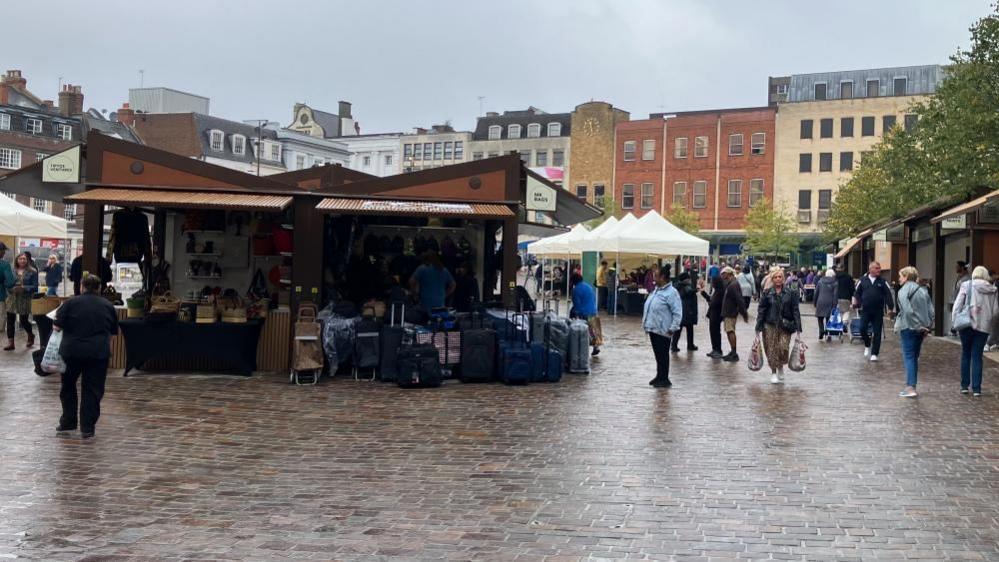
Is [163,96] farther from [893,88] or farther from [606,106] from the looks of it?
[893,88]

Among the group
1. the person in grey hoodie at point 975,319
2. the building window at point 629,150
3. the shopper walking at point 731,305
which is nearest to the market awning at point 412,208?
the shopper walking at point 731,305

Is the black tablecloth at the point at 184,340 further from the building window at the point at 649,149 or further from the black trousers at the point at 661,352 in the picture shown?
the building window at the point at 649,149

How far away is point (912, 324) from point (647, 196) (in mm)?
56942

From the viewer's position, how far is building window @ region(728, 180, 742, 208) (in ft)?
218

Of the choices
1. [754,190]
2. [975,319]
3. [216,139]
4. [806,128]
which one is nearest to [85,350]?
[975,319]

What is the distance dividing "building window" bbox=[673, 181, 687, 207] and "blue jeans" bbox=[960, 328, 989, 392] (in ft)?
180

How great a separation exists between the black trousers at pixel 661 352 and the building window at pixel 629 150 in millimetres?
57896

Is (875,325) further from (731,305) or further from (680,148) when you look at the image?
(680,148)

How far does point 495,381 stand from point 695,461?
17.7ft

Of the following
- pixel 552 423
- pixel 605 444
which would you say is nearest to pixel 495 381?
pixel 552 423

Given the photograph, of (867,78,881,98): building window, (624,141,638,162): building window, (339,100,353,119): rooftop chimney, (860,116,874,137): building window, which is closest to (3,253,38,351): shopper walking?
(624,141,638,162): building window

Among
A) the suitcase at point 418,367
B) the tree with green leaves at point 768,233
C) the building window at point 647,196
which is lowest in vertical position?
the suitcase at point 418,367

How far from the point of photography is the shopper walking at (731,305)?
1684 centimetres

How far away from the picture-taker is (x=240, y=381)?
13.1 metres
